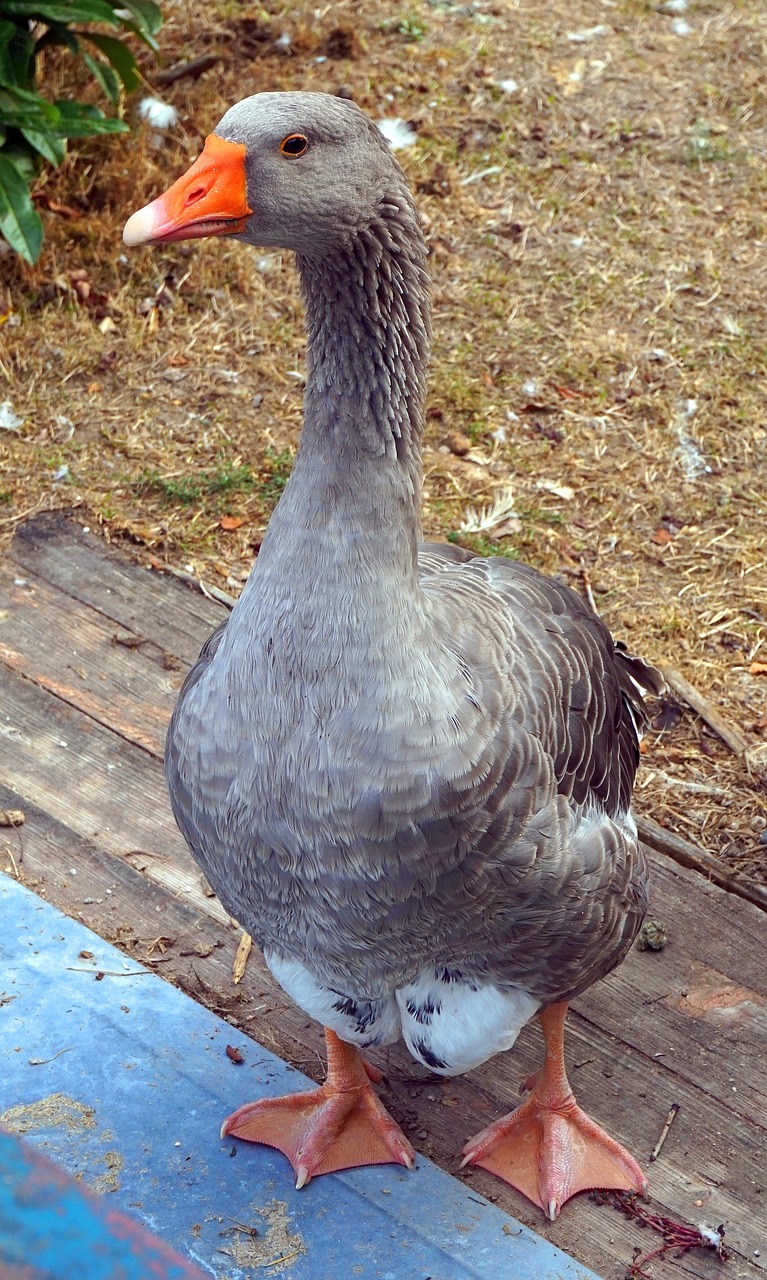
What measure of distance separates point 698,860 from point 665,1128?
85cm

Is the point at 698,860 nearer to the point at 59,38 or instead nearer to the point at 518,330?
the point at 518,330

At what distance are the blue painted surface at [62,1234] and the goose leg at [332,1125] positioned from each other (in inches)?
97.8

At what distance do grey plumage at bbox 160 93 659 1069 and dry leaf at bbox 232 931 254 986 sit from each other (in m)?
0.83

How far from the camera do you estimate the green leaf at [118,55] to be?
19.8 ft

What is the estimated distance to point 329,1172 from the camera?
9.82 ft

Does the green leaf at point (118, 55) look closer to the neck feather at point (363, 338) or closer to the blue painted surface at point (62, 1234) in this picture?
the neck feather at point (363, 338)

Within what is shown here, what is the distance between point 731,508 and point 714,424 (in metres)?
0.57

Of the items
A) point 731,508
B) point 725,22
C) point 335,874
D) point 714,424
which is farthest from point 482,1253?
point 725,22

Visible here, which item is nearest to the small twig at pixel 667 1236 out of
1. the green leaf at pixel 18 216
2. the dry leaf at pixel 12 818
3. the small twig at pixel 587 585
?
the dry leaf at pixel 12 818

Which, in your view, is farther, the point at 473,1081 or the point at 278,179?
the point at 473,1081

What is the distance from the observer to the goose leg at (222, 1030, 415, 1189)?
2.99m

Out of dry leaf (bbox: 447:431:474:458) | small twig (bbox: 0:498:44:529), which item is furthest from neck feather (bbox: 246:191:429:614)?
dry leaf (bbox: 447:431:474:458)

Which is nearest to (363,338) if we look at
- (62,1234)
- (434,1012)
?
(434,1012)

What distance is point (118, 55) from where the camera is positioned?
6074 millimetres
